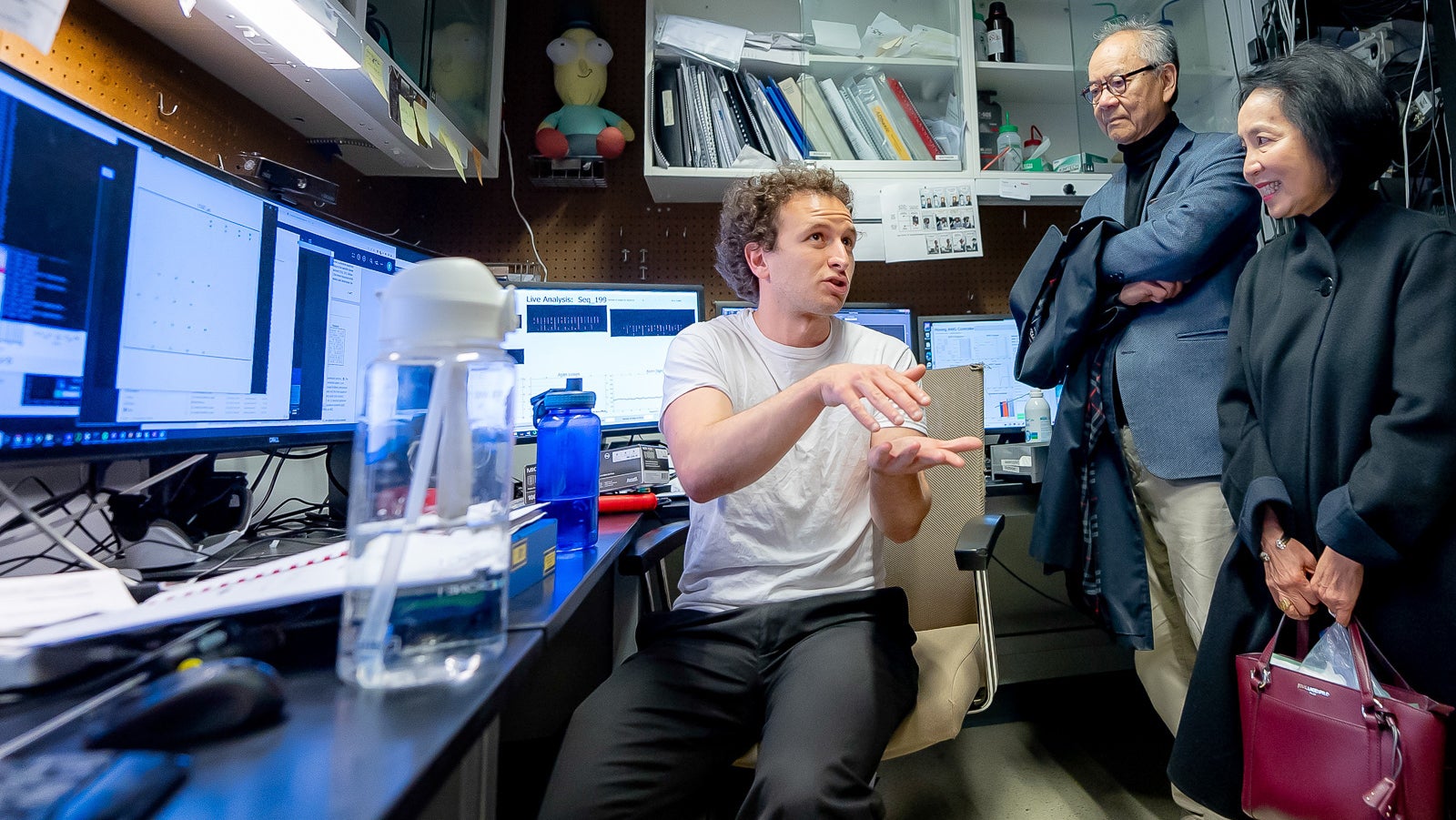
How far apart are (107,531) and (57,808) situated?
2.80 feet

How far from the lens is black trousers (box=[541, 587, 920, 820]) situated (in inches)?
30.1

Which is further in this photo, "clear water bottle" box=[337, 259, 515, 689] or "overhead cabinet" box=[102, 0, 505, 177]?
"overhead cabinet" box=[102, 0, 505, 177]

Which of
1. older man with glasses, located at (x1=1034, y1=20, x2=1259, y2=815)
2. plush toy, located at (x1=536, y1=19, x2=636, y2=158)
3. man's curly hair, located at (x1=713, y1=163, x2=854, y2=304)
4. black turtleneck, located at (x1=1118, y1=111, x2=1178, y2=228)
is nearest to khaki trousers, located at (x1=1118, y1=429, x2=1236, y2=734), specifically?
older man with glasses, located at (x1=1034, y1=20, x2=1259, y2=815)

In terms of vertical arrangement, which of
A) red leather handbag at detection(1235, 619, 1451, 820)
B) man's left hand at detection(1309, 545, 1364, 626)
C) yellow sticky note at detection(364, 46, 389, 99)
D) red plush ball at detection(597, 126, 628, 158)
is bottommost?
red leather handbag at detection(1235, 619, 1451, 820)

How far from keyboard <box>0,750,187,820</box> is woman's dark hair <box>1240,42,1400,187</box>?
5.20 ft

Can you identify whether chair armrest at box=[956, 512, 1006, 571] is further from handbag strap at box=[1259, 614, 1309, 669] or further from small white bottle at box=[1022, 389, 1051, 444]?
small white bottle at box=[1022, 389, 1051, 444]

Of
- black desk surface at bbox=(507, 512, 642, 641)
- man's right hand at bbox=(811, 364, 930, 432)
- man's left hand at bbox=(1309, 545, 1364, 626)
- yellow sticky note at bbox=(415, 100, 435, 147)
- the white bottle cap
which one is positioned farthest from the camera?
yellow sticky note at bbox=(415, 100, 435, 147)

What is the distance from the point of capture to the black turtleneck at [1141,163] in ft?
4.46

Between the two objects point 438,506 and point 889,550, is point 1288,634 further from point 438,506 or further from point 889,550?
point 438,506

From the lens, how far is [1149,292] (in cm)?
125

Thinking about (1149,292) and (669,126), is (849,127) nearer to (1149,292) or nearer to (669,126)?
(669,126)

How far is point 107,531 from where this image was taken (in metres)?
0.88

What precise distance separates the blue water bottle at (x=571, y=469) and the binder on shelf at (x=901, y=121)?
138 cm

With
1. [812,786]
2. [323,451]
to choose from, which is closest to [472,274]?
[812,786]
